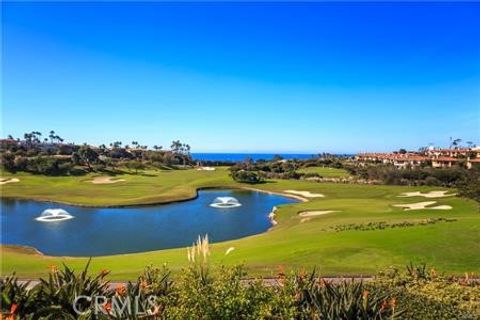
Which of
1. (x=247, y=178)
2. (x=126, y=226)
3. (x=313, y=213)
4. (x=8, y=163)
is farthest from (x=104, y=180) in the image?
(x=313, y=213)

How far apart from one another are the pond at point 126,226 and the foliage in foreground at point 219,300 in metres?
24.1

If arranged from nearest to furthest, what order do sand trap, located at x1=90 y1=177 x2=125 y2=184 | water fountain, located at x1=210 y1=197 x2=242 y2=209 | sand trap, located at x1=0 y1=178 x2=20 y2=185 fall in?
water fountain, located at x1=210 y1=197 x2=242 y2=209
sand trap, located at x1=0 y1=178 x2=20 y2=185
sand trap, located at x1=90 y1=177 x2=125 y2=184

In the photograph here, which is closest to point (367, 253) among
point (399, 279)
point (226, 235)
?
point (399, 279)

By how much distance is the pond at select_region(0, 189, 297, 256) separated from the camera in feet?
118

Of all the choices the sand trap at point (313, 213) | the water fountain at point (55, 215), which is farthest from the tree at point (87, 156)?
the sand trap at point (313, 213)

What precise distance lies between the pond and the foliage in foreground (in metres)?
24.1

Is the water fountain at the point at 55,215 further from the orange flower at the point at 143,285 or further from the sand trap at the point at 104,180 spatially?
the orange flower at the point at 143,285

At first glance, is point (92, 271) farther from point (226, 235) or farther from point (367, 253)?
point (226, 235)

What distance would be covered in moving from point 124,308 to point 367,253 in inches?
544

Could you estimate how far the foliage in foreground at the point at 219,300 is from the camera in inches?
303

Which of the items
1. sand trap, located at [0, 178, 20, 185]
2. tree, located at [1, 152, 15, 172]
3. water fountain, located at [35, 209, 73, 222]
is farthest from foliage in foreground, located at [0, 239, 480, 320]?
tree, located at [1, 152, 15, 172]

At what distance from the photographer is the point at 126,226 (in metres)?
44.4

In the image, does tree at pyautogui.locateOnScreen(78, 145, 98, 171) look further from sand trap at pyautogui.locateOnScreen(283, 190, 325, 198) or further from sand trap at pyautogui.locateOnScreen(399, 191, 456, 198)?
sand trap at pyautogui.locateOnScreen(399, 191, 456, 198)

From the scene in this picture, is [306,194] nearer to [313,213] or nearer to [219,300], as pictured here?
[313,213]
